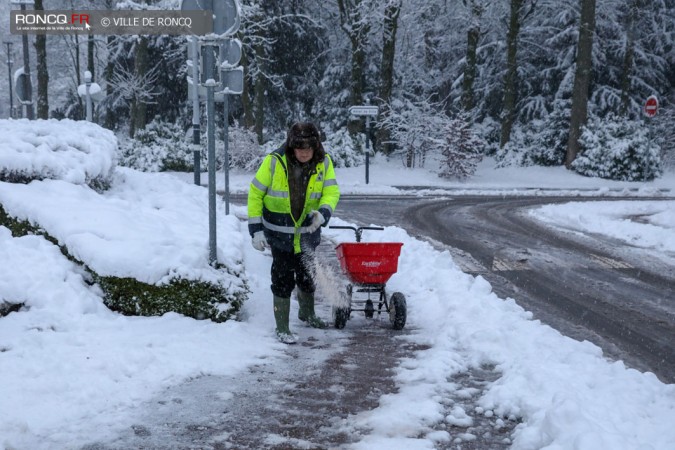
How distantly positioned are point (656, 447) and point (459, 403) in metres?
1.28

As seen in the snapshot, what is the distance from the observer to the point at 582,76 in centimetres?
2597

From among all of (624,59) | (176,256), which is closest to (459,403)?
(176,256)

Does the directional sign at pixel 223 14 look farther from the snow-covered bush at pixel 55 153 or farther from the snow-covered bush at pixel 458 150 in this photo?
the snow-covered bush at pixel 458 150

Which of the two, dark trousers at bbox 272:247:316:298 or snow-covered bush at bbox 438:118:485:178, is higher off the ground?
snow-covered bush at bbox 438:118:485:178

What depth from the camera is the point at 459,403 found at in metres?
4.43

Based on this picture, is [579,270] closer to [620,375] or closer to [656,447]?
[620,375]

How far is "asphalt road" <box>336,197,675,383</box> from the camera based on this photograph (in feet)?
20.1

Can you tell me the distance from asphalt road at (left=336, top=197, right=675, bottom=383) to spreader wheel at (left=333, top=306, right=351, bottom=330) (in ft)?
6.89

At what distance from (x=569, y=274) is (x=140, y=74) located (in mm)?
23731

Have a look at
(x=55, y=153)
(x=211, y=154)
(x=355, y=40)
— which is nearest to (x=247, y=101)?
(x=355, y=40)

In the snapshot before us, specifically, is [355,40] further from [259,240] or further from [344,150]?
[259,240]

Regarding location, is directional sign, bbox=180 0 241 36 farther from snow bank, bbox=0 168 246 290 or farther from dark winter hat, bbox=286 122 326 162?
snow bank, bbox=0 168 246 290

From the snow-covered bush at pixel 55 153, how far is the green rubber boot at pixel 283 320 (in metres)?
3.27

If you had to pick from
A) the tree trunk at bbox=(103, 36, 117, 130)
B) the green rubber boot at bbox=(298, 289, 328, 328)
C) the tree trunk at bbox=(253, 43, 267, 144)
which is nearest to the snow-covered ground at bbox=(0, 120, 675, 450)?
the green rubber boot at bbox=(298, 289, 328, 328)
